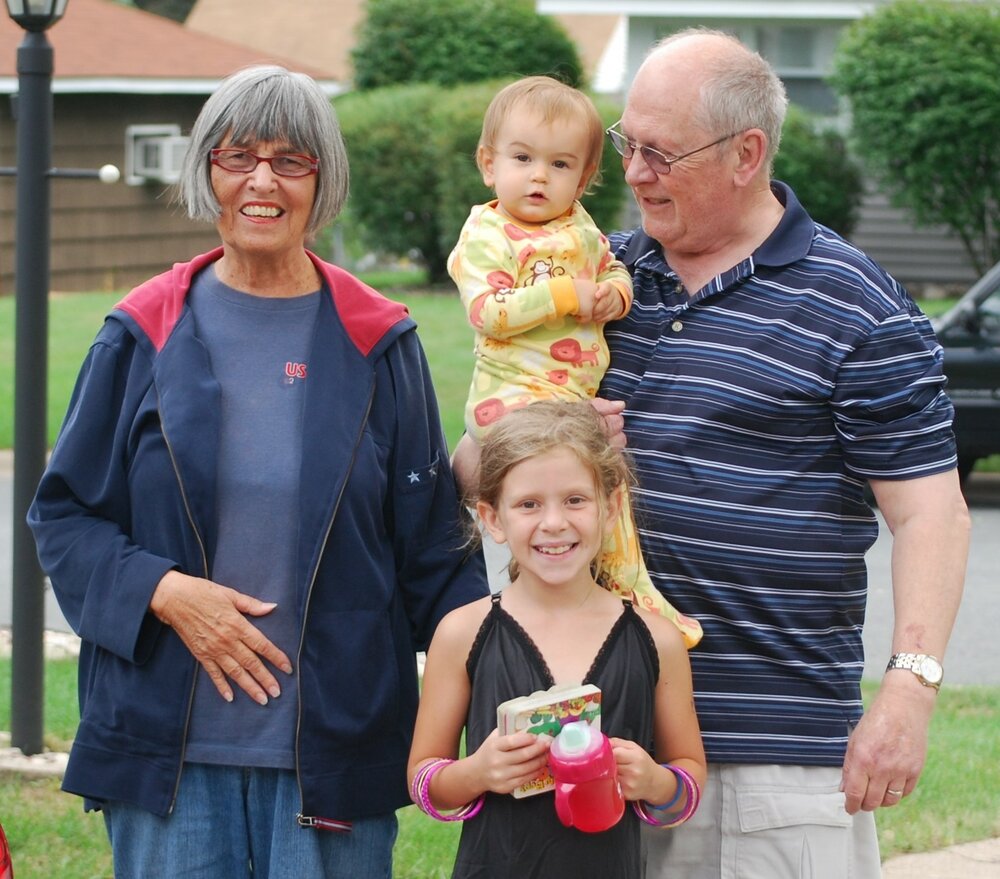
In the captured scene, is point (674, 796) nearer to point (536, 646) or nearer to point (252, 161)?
point (536, 646)

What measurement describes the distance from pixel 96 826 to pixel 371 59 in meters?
21.8

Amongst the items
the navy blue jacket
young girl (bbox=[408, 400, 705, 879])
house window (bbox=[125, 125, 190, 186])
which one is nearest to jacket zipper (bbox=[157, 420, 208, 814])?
the navy blue jacket

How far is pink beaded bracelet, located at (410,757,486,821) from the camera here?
2898 mm

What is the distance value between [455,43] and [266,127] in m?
22.3

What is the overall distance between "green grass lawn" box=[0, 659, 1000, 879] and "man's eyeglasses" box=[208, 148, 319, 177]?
97.9 inches

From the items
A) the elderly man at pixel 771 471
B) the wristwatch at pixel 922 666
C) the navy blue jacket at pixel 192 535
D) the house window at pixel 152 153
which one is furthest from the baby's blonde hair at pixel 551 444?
the house window at pixel 152 153

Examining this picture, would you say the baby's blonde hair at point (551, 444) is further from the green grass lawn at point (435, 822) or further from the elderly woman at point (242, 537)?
the green grass lawn at point (435, 822)

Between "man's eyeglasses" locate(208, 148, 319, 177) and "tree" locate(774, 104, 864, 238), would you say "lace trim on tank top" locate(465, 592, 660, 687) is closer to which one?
"man's eyeglasses" locate(208, 148, 319, 177)

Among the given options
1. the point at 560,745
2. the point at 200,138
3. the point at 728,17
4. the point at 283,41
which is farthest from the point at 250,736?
the point at 283,41

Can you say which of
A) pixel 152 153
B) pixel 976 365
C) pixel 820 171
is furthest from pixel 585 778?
pixel 152 153

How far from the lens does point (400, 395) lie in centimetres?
→ 321

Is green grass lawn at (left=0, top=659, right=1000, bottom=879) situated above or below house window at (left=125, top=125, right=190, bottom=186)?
above

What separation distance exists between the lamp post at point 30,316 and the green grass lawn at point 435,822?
0.49m

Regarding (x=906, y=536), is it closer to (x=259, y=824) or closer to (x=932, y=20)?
(x=259, y=824)
